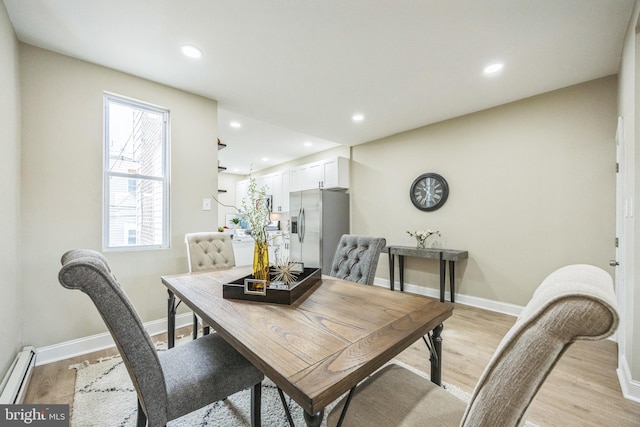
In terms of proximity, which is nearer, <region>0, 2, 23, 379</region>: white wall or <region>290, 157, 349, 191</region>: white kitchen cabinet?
<region>0, 2, 23, 379</region>: white wall

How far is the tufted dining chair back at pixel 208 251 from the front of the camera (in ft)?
7.79

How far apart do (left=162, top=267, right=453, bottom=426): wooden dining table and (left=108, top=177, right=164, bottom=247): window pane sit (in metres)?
1.34

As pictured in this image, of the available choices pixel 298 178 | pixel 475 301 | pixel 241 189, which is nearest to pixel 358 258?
pixel 475 301

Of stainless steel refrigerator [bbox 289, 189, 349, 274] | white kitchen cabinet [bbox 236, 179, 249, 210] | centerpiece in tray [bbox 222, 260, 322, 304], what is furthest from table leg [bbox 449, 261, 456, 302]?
white kitchen cabinet [bbox 236, 179, 249, 210]

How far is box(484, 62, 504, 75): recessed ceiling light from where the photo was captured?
2.44 m

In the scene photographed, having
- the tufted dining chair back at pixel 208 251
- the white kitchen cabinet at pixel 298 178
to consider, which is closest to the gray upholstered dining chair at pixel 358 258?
the tufted dining chair back at pixel 208 251

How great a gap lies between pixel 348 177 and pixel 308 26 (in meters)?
3.27

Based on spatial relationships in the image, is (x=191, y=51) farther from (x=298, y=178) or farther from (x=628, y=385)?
(x=628, y=385)

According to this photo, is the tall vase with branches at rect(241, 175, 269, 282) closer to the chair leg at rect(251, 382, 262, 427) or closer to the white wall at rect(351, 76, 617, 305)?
the chair leg at rect(251, 382, 262, 427)

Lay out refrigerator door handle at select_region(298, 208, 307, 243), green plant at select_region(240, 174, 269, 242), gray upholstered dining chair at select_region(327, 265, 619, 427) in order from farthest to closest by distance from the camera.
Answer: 1. refrigerator door handle at select_region(298, 208, 307, 243)
2. green plant at select_region(240, 174, 269, 242)
3. gray upholstered dining chair at select_region(327, 265, 619, 427)

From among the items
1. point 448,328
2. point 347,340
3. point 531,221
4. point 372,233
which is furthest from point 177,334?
point 531,221

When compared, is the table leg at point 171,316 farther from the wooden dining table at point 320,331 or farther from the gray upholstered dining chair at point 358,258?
the gray upholstered dining chair at point 358,258

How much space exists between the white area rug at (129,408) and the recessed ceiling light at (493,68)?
2.72 m

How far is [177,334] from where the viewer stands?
2605mm
